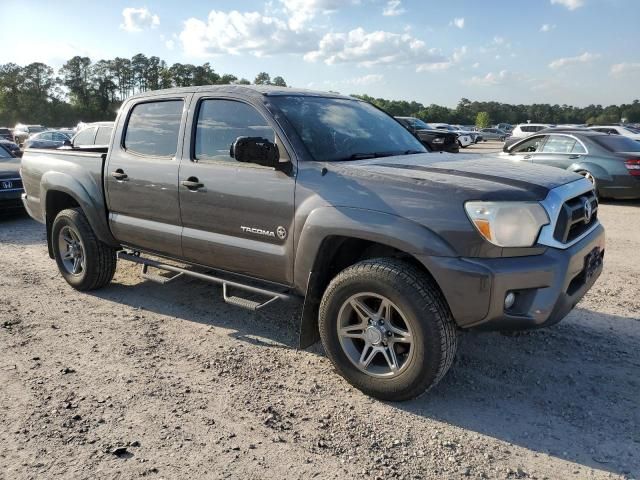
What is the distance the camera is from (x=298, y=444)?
2893mm

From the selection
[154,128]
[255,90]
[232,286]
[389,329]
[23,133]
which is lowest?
[23,133]

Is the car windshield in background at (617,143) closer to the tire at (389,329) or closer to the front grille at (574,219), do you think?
the front grille at (574,219)

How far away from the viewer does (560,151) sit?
37.1 ft

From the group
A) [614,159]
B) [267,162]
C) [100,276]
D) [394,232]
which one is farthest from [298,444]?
[614,159]

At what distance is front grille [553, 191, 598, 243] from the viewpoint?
10.1 ft

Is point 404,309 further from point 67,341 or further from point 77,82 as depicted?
point 77,82

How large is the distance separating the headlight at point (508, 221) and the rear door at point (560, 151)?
8.83 m

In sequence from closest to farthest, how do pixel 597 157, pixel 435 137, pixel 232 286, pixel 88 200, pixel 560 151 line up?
pixel 232 286 < pixel 88 200 < pixel 597 157 < pixel 560 151 < pixel 435 137

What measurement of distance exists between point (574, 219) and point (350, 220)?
1342 millimetres

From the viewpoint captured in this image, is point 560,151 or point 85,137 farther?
point 560,151

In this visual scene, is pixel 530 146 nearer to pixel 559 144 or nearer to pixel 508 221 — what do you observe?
pixel 559 144

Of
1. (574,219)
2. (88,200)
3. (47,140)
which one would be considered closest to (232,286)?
(88,200)

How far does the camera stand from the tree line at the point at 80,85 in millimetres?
82562

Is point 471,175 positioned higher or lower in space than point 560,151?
higher
